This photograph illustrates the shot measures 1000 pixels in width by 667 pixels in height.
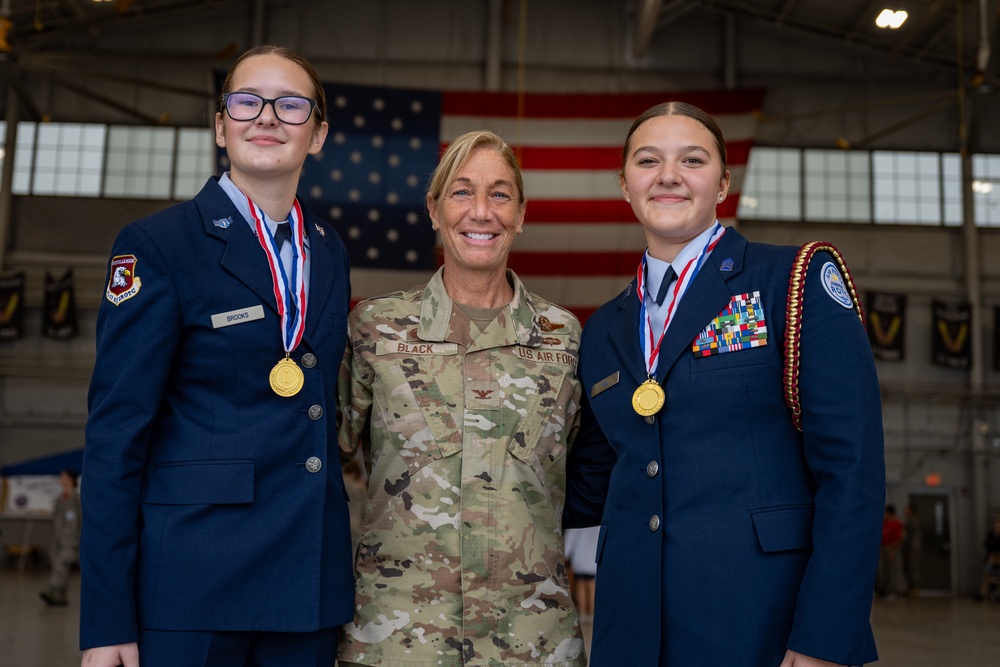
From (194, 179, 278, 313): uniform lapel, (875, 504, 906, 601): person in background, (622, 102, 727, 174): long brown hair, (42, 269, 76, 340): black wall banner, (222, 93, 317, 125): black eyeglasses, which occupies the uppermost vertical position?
(42, 269, 76, 340): black wall banner

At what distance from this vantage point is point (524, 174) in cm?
1206

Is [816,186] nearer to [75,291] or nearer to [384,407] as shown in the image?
[75,291]

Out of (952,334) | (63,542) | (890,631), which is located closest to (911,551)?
(952,334)

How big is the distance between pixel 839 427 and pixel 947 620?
40.8 ft

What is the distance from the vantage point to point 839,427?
2.00 meters

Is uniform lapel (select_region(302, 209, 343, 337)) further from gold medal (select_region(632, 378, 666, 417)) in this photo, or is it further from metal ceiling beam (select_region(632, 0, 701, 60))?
metal ceiling beam (select_region(632, 0, 701, 60))

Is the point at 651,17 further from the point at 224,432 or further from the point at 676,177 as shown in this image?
the point at 224,432

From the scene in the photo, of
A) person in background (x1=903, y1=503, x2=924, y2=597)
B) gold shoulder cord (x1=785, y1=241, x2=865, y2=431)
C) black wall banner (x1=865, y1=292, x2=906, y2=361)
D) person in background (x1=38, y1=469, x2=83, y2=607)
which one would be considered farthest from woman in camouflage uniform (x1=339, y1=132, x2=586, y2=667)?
black wall banner (x1=865, y1=292, x2=906, y2=361)

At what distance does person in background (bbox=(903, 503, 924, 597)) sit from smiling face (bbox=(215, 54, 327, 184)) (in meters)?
17.5

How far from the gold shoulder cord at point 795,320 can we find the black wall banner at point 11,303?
19.0m

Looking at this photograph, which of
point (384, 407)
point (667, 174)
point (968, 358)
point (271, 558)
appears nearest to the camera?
point (271, 558)

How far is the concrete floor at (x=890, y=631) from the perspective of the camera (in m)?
7.63

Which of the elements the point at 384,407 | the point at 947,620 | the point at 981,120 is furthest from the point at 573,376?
the point at 981,120

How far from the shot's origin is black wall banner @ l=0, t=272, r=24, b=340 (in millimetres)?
18344
